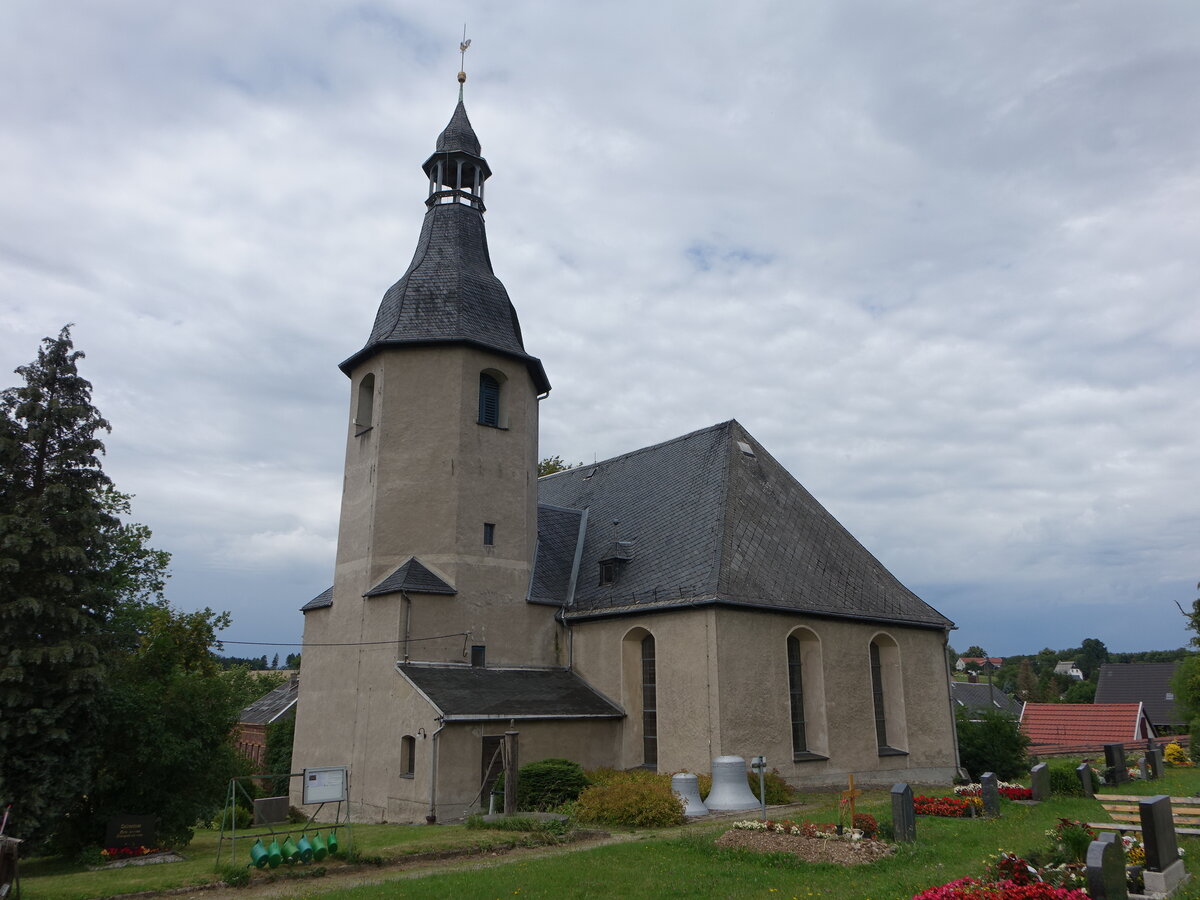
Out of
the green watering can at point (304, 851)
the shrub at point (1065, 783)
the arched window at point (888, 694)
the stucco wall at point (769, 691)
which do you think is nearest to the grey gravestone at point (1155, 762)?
the shrub at point (1065, 783)

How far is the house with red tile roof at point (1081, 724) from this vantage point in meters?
34.4

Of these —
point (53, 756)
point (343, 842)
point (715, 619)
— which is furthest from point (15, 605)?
point (715, 619)

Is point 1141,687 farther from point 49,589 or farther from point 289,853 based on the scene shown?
point 49,589

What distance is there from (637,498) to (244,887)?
53.6 ft

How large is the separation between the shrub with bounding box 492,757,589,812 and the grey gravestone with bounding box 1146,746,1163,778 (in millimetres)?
14898

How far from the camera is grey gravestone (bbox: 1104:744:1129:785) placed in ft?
65.5

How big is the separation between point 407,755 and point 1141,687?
54.9 metres

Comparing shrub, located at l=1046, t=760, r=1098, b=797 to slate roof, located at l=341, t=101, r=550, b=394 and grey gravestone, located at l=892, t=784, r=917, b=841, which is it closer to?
grey gravestone, located at l=892, t=784, r=917, b=841

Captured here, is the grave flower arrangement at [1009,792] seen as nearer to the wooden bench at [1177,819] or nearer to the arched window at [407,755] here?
the wooden bench at [1177,819]

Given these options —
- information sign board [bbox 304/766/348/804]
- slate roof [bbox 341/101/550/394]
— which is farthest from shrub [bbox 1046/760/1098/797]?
slate roof [bbox 341/101/550/394]

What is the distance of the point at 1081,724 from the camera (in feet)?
118

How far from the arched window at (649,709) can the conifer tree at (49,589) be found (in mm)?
11943

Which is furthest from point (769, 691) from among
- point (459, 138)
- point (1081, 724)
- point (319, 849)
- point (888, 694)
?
point (1081, 724)

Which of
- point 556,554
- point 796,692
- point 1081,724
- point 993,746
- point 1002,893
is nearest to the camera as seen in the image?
point 1002,893
